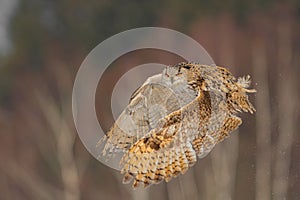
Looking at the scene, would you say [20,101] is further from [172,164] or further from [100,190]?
[172,164]

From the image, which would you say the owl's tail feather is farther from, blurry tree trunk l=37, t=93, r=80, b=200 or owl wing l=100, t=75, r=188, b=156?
blurry tree trunk l=37, t=93, r=80, b=200

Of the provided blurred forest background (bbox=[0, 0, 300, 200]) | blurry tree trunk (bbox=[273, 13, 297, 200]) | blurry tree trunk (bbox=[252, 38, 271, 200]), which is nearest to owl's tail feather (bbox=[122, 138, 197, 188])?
blurred forest background (bbox=[0, 0, 300, 200])

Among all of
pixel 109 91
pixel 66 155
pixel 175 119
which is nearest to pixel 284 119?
pixel 109 91

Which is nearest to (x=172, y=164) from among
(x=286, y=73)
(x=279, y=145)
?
(x=279, y=145)

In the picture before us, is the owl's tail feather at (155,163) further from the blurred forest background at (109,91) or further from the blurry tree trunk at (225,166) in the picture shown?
the blurry tree trunk at (225,166)

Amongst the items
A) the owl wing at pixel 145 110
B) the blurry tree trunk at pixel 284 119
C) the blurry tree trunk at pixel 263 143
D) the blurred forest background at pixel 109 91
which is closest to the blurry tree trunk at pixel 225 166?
the blurred forest background at pixel 109 91

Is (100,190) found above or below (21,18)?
below
